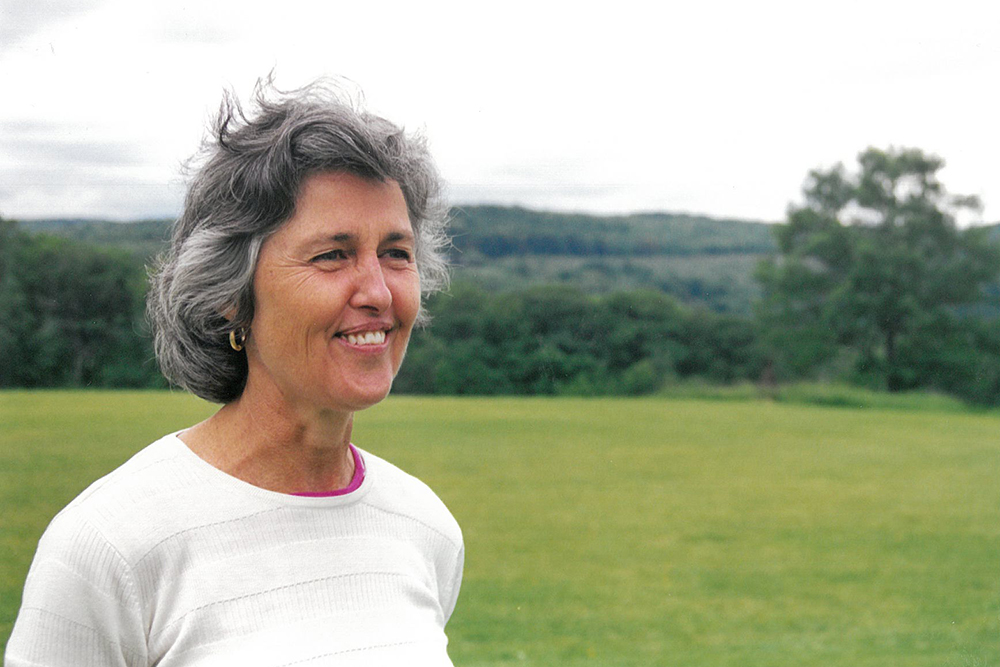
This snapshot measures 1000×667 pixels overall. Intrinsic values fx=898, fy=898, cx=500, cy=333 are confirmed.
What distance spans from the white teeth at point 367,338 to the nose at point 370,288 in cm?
3

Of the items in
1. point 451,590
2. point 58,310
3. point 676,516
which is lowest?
point 676,516

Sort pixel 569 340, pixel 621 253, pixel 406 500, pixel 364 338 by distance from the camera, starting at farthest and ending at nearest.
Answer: pixel 621 253, pixel 569 340, pixel 406 500, pixel 364 338

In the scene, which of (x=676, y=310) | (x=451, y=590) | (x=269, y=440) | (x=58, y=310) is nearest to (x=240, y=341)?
(x=269, y=440)

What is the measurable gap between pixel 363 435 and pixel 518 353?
1379 centimetres

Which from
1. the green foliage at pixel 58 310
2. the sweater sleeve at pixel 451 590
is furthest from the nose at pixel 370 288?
the green foliage at pixel 58 310

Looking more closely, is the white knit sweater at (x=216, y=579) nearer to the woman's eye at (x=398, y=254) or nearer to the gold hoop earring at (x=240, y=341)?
the gold hoop earring at (x=240, y=341)

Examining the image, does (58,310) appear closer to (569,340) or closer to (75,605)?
(569,340)

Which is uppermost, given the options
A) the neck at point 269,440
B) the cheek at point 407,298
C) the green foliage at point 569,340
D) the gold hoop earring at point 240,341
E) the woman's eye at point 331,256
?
the woman's eye at point 331,256

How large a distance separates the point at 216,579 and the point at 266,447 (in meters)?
0.16

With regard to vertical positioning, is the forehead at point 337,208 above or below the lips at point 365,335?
above

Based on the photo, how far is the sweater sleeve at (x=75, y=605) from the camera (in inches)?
34.4

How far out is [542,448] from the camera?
990 inches

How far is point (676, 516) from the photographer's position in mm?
20078

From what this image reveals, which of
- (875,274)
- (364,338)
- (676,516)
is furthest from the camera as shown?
(676,516)
